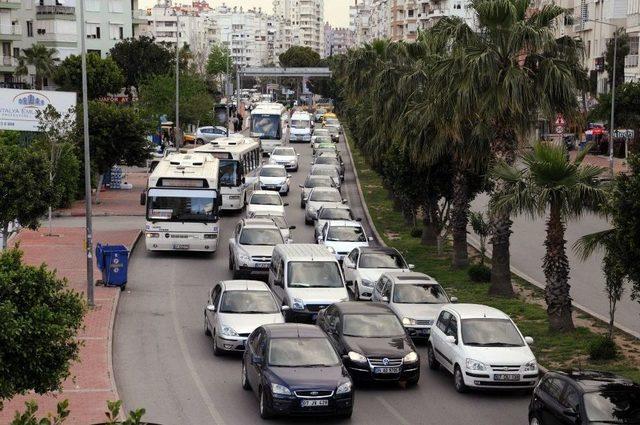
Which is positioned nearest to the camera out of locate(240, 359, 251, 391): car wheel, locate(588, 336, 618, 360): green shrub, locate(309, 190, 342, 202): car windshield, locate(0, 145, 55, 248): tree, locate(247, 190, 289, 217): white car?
locate(240, 359, 251, 391): car wheel

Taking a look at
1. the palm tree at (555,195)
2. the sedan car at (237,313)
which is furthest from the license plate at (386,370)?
the palm tree at (555,195)

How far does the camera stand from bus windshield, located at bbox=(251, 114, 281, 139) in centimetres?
7638

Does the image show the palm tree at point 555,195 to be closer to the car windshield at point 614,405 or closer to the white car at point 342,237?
the car windshield at point 614,405

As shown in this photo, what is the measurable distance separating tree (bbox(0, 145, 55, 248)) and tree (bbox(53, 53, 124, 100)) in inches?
2361

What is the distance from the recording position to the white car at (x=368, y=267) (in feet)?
98.1

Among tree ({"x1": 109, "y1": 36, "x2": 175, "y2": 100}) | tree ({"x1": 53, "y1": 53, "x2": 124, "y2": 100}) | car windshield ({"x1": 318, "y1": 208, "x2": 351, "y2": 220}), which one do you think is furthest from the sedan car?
tree ({"x1": 109, "y1": 36, "x2": 175, "y2": 100})

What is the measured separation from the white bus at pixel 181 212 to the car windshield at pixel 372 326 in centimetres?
1455

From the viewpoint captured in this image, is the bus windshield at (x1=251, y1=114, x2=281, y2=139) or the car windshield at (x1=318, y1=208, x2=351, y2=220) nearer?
the car windshield at (x1=318, y1=208, x2=351, y2=220)

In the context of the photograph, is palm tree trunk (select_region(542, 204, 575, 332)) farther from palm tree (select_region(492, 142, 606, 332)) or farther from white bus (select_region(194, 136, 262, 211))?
white bus (select_region(194, 136, 262, 211))

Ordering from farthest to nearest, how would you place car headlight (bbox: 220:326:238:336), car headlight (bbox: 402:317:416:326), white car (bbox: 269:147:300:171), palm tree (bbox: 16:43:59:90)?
palm tree (bbox: 16:43:59:90)
white car (bbox: 269:147:300:171)
car headlight (bbox: 402:317:416:326)
car headlight (bbox: 220:326:238:336)

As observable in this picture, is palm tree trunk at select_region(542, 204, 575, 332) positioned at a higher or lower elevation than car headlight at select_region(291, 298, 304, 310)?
higher

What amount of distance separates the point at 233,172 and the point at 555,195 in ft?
81.1

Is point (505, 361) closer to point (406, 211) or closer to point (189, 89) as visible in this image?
point (406, 211)

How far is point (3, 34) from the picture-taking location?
93.4 m
